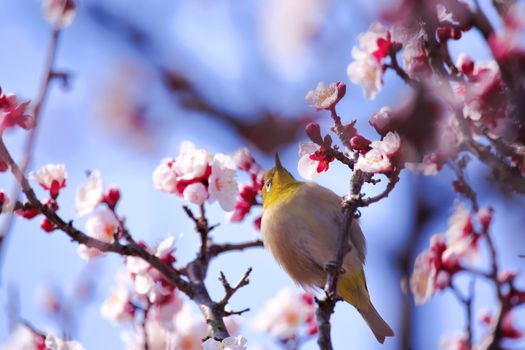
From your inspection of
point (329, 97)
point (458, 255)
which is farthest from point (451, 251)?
point (329, 97)

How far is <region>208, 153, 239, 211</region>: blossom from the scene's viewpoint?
13.0 ft

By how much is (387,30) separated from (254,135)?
2183mm

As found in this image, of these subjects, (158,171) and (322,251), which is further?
(322,251)

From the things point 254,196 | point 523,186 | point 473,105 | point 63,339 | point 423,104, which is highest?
point 254,196

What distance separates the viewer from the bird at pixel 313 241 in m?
4.33

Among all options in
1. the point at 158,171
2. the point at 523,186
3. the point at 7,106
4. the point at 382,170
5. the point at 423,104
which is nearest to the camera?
the point at 423,104

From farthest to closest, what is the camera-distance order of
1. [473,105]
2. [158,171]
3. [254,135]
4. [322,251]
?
[322,251] < [158,171] < [473,105] < [254,135]

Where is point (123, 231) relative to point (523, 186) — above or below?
above

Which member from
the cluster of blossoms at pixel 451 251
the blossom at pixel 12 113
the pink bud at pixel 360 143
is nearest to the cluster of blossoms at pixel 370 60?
the cluster of blossoms at pixel 451 251

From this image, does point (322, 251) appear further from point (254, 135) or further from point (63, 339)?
point (254, 135)

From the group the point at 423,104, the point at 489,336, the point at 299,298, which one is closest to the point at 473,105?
the point at 489,336

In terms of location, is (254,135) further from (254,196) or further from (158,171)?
(254,196)

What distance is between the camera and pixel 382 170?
Answer: 2869 millimetres

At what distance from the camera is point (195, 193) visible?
153 inches
